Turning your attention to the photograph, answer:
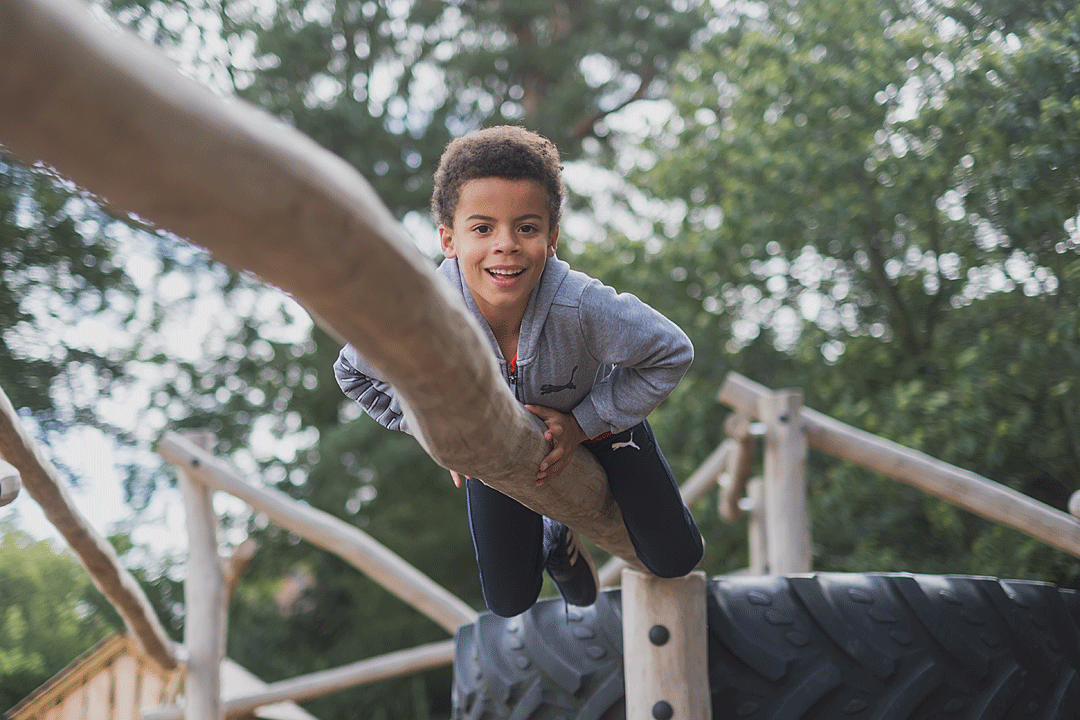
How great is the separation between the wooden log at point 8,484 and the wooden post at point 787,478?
2453 mm

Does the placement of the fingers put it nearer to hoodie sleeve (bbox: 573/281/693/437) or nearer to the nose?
hoodie sleeve (bbox: 573/281/693/437)

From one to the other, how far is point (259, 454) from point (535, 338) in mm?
6688

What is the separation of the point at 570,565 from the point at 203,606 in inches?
77.9

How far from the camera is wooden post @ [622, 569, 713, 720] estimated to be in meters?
1.58

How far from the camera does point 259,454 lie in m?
7.51

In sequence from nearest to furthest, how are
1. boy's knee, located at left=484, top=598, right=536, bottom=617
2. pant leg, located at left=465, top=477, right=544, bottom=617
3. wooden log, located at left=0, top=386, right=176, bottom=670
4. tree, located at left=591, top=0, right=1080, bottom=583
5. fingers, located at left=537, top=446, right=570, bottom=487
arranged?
fingers, located at left=537, top=446, right=570, bottom=487
pant leg, located at left=465, top=477, right=544, bottom=617
boy's knee, located at left=484, top=598, right=536, bottom=617
wooden log, located at left=0, top=386, right=176, bottom=670
tree, located at left=591, top=0, right=1080, bottom=583

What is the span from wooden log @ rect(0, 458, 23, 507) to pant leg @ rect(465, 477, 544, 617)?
0.97 metres

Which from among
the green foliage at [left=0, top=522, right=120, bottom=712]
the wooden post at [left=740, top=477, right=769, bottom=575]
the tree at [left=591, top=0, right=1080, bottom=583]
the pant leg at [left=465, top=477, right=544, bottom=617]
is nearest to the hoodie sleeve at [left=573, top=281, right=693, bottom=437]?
the pant leg at [left=465, top=477, right=544, bottom=617]

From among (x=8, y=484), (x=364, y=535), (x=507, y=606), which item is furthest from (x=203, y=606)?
(x=507, y=606)

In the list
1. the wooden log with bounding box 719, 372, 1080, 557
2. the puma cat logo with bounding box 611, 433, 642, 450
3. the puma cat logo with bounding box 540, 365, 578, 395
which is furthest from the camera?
the wooden log with bounding box 719, 372, 1080, 557

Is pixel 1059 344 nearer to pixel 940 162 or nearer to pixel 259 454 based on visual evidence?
pixel 940 162

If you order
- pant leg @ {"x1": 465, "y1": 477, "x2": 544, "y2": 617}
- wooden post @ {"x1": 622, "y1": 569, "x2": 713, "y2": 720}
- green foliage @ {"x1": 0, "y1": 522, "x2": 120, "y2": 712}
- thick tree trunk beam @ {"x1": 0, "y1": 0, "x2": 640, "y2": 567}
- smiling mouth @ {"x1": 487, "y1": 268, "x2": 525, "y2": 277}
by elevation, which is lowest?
green foliage @ {"x1": 0, "y1": 522, "x2": 120, "y2": 712}

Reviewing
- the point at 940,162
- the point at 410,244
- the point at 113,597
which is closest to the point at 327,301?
the point at 410,244

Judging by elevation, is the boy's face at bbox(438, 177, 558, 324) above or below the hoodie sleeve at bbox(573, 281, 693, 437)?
above
